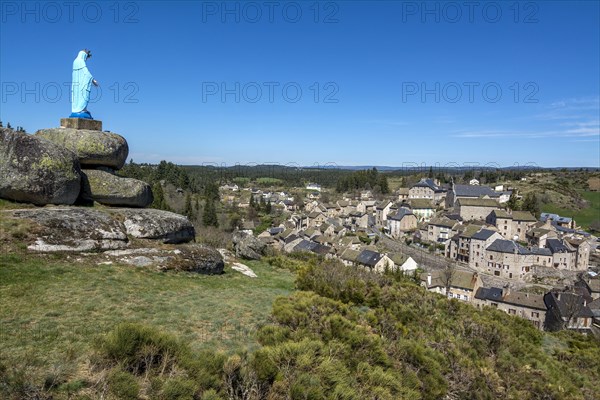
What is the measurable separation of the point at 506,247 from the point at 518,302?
16804 mm

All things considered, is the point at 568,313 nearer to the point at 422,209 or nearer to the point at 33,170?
the point at 33,170

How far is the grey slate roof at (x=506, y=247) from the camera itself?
5700cm

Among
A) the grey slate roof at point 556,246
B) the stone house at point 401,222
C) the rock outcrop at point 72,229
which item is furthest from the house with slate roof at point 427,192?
the rock outcrop at point 72,229

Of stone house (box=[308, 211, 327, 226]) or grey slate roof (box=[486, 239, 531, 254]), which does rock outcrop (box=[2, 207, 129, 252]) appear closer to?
grey slate roof (box=[486, 239, 531, 254])

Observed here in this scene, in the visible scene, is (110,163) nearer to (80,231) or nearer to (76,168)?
(76,168)

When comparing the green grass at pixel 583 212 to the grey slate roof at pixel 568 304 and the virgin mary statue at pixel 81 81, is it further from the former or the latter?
the virgin mary statue at pixel 81 81

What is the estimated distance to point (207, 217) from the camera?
63.5 meters

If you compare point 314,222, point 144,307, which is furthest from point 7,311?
point 314,222

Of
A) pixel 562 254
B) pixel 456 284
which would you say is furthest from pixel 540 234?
pixel 456 284

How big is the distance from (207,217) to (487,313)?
53.0 meters

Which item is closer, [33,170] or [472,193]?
[33,170]

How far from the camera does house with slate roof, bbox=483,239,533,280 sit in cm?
5694

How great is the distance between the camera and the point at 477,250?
6025cm

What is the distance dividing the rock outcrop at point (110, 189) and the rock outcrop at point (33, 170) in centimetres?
130
